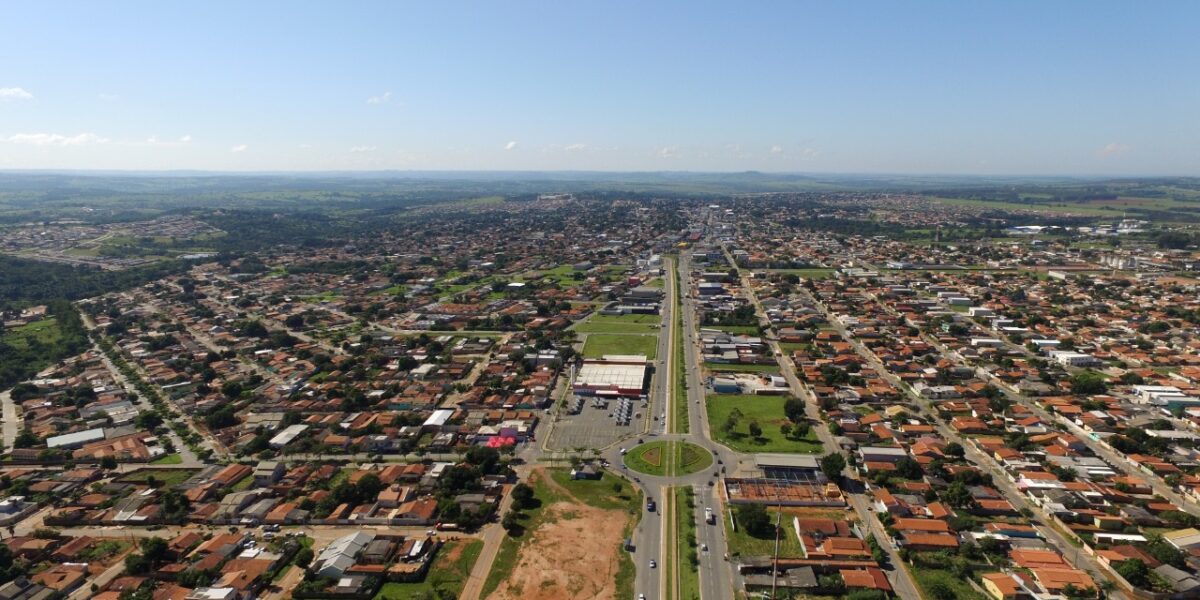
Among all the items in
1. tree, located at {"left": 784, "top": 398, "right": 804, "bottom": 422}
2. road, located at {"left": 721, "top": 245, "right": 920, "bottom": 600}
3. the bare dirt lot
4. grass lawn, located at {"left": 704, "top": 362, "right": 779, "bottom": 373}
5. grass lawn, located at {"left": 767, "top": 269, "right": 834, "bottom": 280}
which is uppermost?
grass lawn, located at {"left": 767, "top": 269, "right": 834, "bottom": 280}

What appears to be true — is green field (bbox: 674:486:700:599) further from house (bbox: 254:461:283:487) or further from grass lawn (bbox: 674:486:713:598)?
house (bbox: 254:461:283:487)

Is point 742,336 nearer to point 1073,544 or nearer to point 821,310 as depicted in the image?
point 821,310

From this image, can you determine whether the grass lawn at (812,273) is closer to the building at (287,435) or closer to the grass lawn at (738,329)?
the grass lawn at (738,329)

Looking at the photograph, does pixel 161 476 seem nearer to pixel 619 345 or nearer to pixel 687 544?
pixel 687 544

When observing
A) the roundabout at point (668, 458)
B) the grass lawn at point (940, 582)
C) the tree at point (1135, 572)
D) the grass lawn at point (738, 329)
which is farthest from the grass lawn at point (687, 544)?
the grass lawn at point (738, 329)

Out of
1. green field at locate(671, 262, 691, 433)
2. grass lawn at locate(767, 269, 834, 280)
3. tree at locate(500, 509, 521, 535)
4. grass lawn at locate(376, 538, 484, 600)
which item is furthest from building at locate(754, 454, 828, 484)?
grass lawn at locate(767, 269, 834, 280)

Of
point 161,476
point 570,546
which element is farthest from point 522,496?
point 161,476
